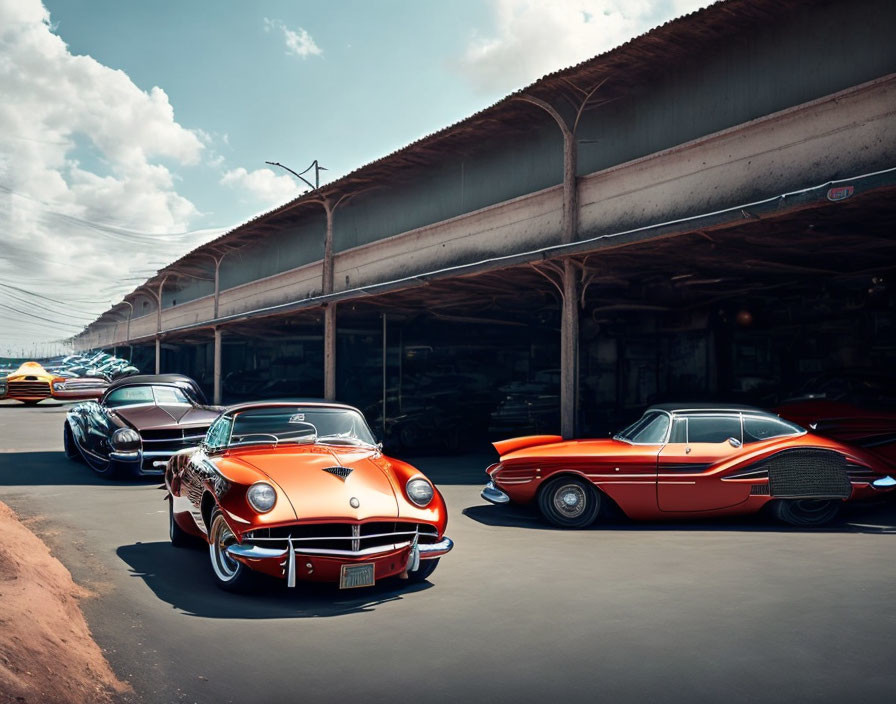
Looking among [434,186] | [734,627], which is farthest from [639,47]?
[734,627]

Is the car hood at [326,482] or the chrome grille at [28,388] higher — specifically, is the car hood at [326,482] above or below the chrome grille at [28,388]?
below

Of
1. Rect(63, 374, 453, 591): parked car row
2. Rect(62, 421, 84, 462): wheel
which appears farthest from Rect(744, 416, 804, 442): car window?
Rect(62, 421, 84, 462): wheel

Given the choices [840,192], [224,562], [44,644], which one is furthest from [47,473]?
[840,192]

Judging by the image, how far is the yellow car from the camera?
30781 mm

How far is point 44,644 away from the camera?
3611mm

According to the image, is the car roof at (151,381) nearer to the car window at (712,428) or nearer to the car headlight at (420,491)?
the car headlight at (420,491)

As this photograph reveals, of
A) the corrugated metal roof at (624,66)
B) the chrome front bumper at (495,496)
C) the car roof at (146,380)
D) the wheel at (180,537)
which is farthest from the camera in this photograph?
the car roof at (146,380)

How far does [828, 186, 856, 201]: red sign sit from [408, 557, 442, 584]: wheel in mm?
6400

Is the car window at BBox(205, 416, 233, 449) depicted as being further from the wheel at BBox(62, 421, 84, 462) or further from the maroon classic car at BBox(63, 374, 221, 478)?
the wheel at BBox(62, 421, 84, 462)

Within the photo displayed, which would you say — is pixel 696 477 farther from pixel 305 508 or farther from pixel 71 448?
pixel 71 448

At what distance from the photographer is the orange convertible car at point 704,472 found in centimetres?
757

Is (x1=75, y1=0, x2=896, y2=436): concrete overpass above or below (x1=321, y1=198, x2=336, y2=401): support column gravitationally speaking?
above

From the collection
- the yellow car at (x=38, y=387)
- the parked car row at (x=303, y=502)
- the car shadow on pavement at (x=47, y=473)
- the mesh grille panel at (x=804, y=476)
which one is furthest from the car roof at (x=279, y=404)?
the yellow car at (x=38, y=387)

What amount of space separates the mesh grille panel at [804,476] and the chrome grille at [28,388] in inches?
1227
